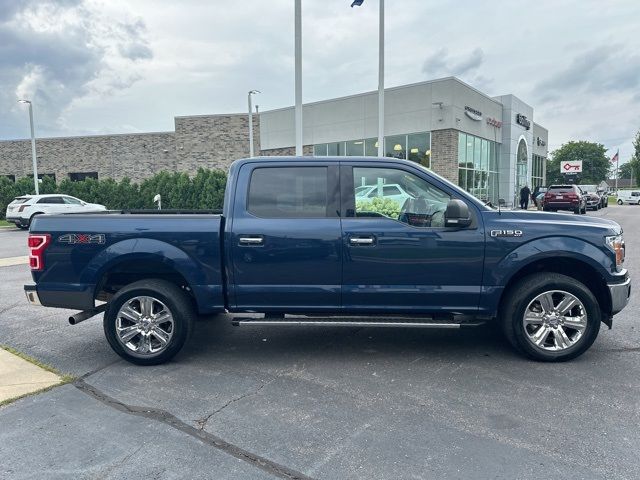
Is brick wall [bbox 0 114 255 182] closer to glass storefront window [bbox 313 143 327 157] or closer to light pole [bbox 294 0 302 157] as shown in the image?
glass storefront window [bbox 313 143 327 157]

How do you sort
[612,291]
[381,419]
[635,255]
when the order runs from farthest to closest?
[635,255], [612,291], [381,419]

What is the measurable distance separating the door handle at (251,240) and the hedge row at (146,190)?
19783mm

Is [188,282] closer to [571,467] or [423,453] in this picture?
[423,453]

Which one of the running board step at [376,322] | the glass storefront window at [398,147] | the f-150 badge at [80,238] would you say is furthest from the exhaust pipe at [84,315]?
the glass storefront window at [398,147]

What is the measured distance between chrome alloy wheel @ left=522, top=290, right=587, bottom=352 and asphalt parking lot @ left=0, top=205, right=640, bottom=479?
23 centimetres

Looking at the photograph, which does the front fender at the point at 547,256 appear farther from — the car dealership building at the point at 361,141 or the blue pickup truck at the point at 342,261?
the car dealership building at the point at 361,141

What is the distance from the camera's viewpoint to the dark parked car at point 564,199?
2527cm

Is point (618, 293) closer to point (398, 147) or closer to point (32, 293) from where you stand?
point (32, 293)

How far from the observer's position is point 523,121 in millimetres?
35344

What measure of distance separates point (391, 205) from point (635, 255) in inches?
369

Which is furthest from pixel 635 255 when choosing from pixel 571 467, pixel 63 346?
pixel 63 346

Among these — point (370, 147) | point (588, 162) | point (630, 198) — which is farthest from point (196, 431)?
point (588, 162)

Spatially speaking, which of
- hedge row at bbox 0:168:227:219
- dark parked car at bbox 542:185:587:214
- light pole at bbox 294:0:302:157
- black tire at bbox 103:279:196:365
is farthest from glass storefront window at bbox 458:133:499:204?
black tire at bbox 103:279:196:365

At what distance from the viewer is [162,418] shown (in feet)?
11.7
